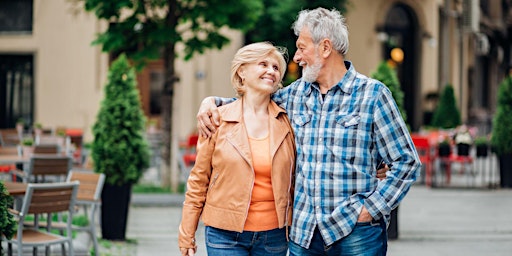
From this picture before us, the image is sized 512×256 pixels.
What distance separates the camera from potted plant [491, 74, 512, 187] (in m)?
17.8

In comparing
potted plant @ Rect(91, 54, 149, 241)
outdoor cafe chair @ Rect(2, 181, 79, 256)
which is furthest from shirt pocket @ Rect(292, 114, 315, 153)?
potted plant @ Rect(91, 54, 149, 241)

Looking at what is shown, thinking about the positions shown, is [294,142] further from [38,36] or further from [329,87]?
[38,36]

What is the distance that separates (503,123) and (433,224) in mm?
5345

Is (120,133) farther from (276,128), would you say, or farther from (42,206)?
(276,128)

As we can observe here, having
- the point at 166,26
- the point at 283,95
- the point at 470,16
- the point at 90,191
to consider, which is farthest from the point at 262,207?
the point at 470,16

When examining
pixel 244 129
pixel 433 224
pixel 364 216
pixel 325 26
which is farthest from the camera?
pixel 433 224

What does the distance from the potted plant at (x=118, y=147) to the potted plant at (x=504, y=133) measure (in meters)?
8.16

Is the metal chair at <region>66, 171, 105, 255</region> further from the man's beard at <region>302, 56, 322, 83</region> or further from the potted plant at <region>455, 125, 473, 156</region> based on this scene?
the potted plant at <region>455, 125, 473, 156</region>

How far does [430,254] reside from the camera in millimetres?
10469

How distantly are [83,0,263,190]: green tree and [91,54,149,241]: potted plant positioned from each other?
3.15 m

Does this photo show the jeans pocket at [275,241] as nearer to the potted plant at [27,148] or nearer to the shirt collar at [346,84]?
the shirt collar at [346,84]

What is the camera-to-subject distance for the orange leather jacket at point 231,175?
4559mm

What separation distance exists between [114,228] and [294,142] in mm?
6796

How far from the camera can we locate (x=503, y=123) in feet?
58.8
